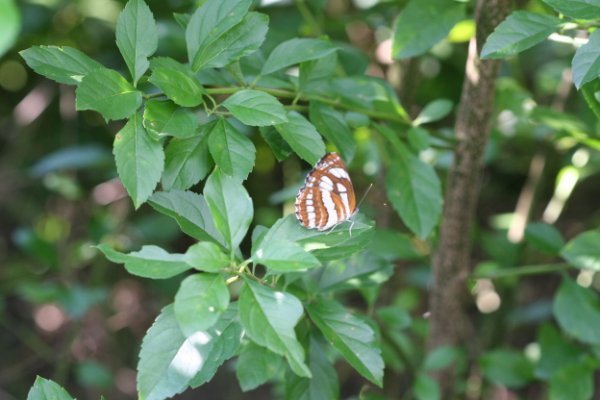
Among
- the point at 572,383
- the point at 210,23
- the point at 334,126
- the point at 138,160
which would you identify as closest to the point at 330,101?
the point at 334,126

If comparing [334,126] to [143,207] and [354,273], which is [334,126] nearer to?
[354,273]

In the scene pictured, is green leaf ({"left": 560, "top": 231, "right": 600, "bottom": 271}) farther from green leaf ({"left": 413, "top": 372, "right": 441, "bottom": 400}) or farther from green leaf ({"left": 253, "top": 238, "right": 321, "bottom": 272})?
green leaf ({"left": 253, "top": 238, "right": 321, "bottom": 272})

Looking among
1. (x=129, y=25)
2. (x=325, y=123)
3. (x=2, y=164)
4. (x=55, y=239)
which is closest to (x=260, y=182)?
(x=55, y=239)

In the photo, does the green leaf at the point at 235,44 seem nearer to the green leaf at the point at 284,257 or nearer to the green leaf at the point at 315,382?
the green leaf at the point at 284,257

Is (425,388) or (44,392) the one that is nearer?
(44,392)

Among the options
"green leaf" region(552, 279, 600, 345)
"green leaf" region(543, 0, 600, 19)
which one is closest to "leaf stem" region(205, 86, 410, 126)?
"green leaf" region(543, 0, 600, 19)
